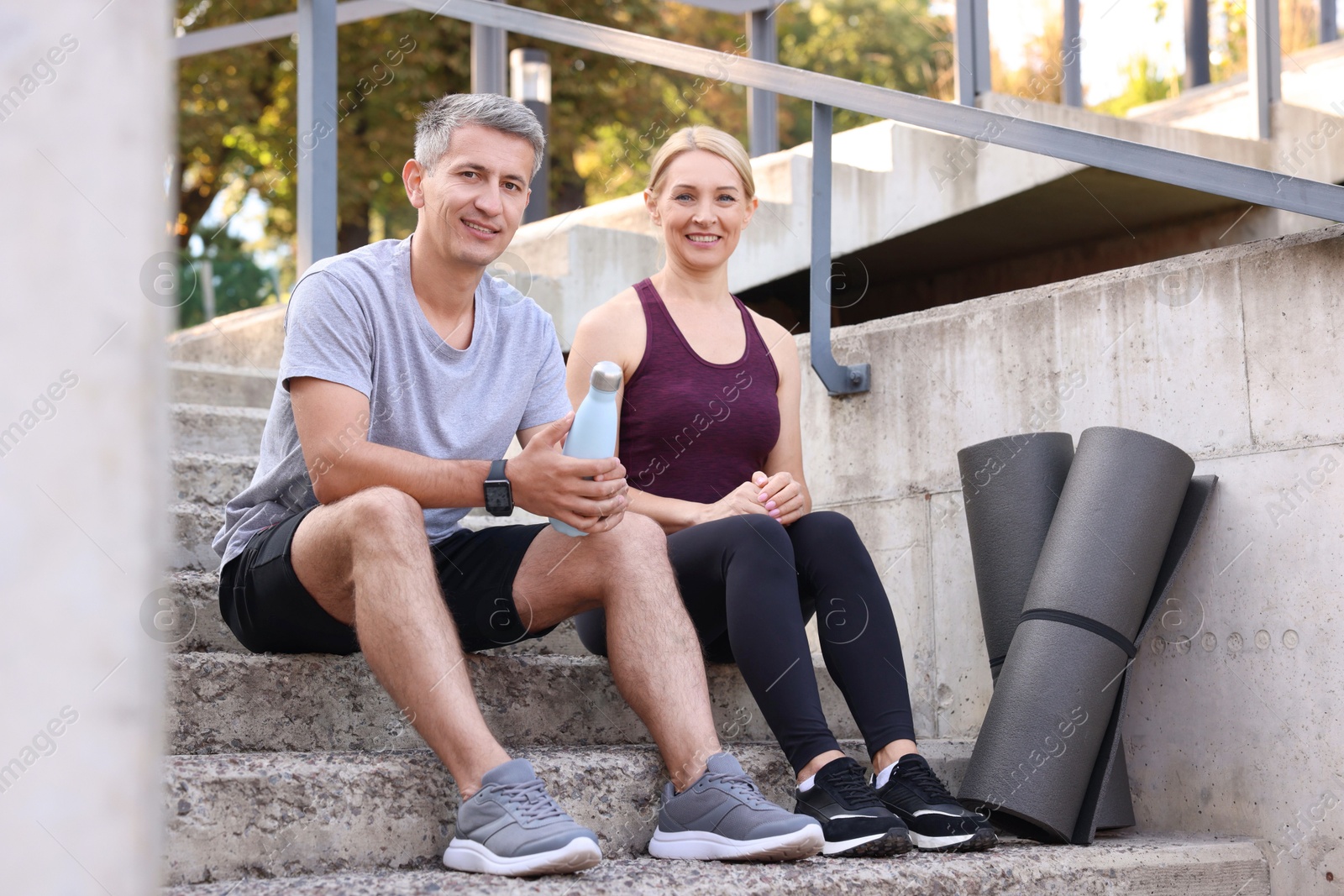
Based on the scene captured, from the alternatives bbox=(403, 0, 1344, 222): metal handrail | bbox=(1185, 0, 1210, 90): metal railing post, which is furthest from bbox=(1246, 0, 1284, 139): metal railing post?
bbox=(403, 0, 1344, 222): metal handrail

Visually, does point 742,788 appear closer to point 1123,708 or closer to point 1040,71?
point 1123,708

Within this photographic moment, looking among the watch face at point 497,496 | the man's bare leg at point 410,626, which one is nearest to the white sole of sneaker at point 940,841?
the man's bare leg at point 410,626

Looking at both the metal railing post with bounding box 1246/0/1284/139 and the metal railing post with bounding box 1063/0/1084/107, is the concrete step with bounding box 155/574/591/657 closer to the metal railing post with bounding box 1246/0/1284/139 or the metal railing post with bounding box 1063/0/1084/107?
the metal railing post with bounding box 1246/0/1284/139

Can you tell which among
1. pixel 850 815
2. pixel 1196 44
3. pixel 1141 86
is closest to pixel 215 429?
pixel 850 815

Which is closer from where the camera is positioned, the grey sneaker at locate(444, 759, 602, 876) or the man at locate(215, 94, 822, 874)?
the grey sneaker at locate(444, 759, 602, 876)

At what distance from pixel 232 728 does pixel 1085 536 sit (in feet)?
5.27

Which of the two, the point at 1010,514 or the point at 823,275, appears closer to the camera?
the point at 1010,514

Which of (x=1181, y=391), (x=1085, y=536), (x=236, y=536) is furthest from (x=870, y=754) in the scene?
(x=236, y=536)

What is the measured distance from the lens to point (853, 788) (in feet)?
7.25

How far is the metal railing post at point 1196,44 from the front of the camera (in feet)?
20.9

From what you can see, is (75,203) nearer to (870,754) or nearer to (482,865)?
(482,865)

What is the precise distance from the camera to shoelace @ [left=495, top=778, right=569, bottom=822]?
1812mm

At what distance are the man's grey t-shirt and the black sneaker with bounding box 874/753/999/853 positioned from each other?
0.96m

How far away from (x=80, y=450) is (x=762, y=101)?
527cm
